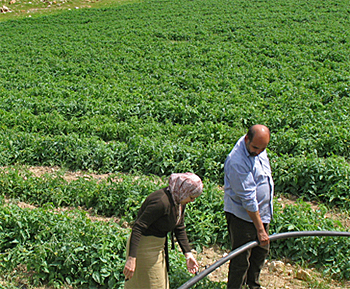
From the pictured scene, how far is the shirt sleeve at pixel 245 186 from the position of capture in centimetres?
379

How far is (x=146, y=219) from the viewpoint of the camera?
11.5 ft

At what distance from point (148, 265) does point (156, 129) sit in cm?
578

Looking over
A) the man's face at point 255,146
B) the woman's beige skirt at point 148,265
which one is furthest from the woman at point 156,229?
the man's face at point 255,146

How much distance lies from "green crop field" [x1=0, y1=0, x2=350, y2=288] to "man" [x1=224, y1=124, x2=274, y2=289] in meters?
0.59

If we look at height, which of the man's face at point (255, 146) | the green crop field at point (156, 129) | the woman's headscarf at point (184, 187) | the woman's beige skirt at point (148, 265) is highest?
the man's face at point (255, 146)

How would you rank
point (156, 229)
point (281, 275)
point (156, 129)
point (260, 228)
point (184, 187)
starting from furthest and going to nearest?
1. point (156, 129)
2. point (281, 275)
3. point (260, 228)
4. point (156, 229)
5. point (184, 187)

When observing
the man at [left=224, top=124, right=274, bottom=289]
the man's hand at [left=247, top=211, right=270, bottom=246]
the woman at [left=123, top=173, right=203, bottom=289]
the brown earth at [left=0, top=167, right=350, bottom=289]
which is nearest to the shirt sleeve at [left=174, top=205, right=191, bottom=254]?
the woman at [left=123, top=173, right=203, bottom=289]

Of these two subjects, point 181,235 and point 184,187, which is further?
point 181,235

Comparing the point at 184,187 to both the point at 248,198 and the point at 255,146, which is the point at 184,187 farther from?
the point at 255,146

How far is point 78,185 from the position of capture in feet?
22.7

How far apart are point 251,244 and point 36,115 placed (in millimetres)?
8961

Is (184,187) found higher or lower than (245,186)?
higher

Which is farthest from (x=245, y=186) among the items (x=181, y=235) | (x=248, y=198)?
(x=181, y=235)

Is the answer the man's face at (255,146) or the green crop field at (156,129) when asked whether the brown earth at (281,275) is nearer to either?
the green crop field at (156,129)
